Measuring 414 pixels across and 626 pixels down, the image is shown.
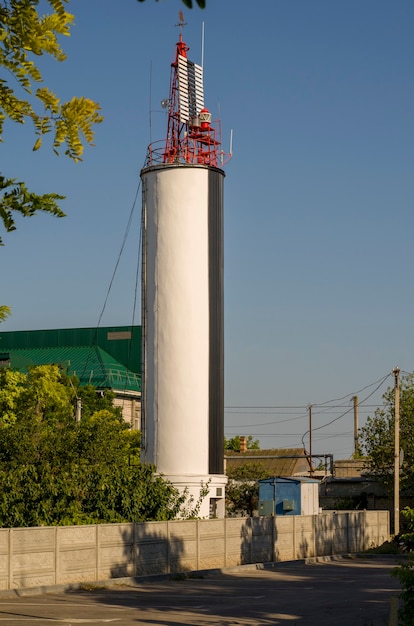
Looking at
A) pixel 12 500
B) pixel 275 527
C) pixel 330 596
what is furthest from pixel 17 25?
pixel 275 527

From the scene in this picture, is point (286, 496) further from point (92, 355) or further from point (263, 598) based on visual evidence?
point (92, 355)

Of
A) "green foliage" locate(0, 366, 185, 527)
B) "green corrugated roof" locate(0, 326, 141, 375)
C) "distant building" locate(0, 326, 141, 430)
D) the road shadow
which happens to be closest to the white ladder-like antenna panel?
"green foliage" locate(0, 366, 185, 527)

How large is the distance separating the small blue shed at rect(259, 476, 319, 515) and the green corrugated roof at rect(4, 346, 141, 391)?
6015 centimetres

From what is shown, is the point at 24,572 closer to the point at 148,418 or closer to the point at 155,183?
the point at 148,418

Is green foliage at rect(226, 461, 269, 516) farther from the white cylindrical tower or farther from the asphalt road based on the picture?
the asphalt road

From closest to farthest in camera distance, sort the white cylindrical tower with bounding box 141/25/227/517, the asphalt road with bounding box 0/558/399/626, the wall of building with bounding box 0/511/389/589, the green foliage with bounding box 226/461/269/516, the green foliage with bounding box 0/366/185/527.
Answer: the asphalt road with bounding box 0/558/399/626
the wall of building with bounding box 0/511/389/589
the green foliage with bounding box 0/366/185/527
the white cylindrical tower with bounding box 141/25/227/517
the green foliage with bounding box 226/461/269/516

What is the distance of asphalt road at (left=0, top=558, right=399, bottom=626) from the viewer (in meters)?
21.5

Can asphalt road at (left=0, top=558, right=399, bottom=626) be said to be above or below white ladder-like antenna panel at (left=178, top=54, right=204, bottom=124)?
below

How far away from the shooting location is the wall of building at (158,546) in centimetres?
2830

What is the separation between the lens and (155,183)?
156 ft

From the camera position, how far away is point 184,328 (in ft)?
151

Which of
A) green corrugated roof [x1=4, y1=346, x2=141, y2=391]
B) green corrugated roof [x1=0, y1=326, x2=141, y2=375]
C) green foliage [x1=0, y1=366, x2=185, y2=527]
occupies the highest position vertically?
green corrugated roof [x1=0, y1=326, x2=141, y2=375]

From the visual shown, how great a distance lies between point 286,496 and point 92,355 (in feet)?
237

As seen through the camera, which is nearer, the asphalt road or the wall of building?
the asphalt road
